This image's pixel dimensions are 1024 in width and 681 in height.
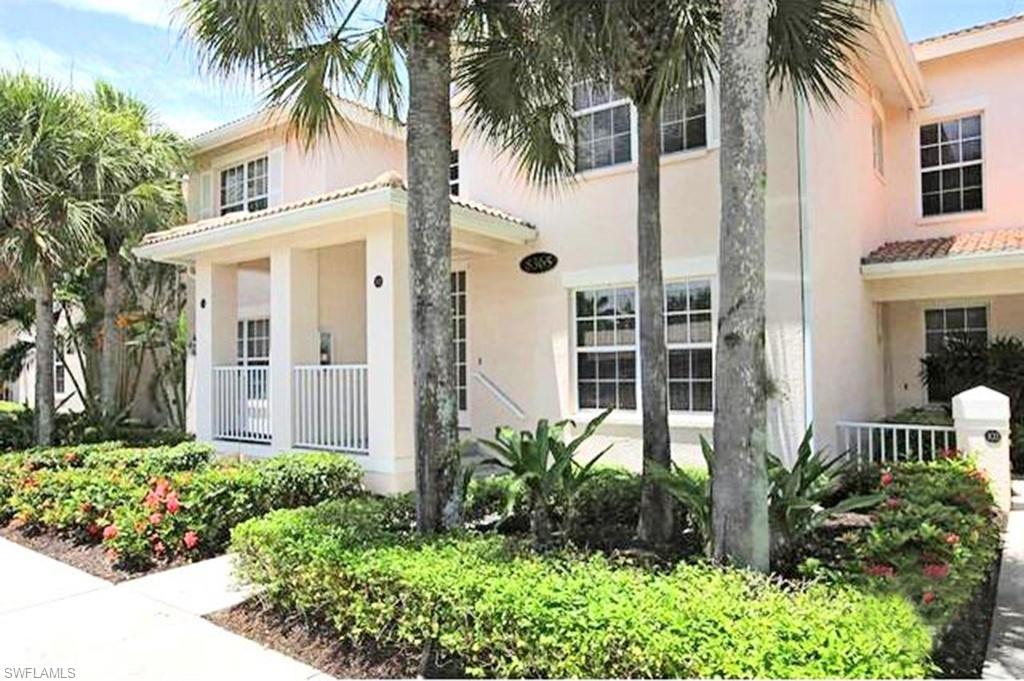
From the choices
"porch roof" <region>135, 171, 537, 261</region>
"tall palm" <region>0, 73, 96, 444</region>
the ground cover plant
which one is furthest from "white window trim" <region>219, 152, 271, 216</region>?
the ground cover plant

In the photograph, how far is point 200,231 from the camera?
1319 cm

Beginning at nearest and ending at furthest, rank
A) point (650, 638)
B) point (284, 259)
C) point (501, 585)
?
1. point (650, 638)
2. point (501, 585)
3. point (284, 259)

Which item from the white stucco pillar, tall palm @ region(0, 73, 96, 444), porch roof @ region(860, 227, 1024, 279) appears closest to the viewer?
the white stucco pillar

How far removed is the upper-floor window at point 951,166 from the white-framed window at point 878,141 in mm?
791

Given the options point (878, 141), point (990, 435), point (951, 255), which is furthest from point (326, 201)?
point (878, 141)

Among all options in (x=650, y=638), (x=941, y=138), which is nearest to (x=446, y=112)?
(x=650, y=638)

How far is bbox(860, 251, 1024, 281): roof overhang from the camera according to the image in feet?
37.6

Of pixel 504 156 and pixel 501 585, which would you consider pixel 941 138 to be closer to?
pixel 504 156

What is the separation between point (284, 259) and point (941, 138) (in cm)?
1408

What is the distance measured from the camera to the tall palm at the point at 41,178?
13.4 meters

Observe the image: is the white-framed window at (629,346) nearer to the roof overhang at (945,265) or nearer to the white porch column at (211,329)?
the roof overhang at (945,265)

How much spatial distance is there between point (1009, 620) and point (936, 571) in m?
1.32

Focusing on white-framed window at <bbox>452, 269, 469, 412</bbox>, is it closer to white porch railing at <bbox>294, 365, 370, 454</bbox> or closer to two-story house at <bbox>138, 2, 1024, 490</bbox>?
two-story house at <bbox>138, 2, 1024, 490</bbox>

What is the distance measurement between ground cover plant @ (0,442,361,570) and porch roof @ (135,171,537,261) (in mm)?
3993
